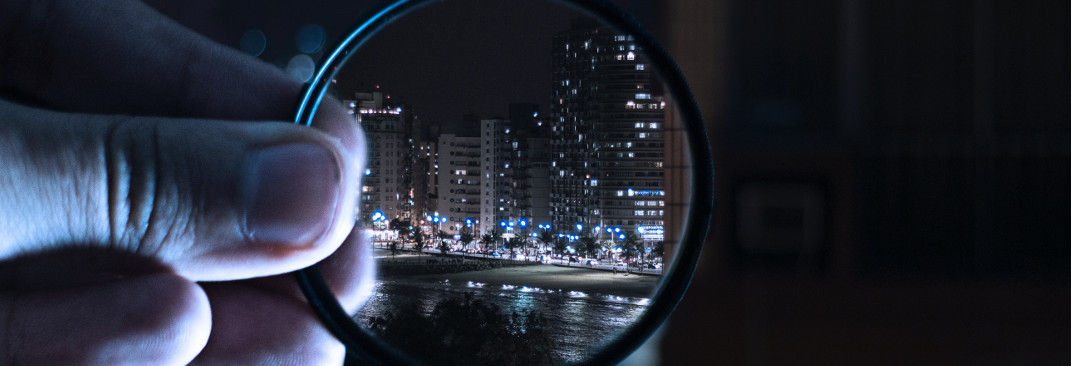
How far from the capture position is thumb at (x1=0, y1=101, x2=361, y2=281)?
517mm

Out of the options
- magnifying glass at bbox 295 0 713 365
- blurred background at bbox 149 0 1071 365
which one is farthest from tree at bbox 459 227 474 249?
blurred background at bbox 149 0 1071 365

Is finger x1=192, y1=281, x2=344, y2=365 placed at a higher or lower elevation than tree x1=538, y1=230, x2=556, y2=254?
lower

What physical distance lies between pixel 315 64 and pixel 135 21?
323mm

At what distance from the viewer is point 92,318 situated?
1.89ft

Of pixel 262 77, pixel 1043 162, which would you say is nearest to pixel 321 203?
pixel 262 77

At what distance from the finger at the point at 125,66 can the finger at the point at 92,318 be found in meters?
0.22

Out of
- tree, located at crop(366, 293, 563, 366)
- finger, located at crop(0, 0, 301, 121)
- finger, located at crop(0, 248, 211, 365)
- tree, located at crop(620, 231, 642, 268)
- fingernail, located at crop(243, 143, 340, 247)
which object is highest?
finger, located at crop(0, 0, 301, 121)

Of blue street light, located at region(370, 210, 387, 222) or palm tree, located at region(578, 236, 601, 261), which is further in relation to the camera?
palm tree, located at region(578, 236, 601, 261)

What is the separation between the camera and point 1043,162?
6.62 ft

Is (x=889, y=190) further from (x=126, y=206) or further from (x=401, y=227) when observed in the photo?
(x=126, y=206)

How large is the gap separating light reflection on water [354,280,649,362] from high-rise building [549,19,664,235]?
12 centimetres

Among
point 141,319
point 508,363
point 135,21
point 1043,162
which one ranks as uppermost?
point 135,21

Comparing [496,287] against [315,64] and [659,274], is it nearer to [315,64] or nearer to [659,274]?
[659,274]

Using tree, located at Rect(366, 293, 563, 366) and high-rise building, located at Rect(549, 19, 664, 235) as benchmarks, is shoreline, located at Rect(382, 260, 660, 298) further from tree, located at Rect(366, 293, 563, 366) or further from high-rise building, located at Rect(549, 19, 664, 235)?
→ high-rise building, located at Rect(549, 19, 664, 235)
